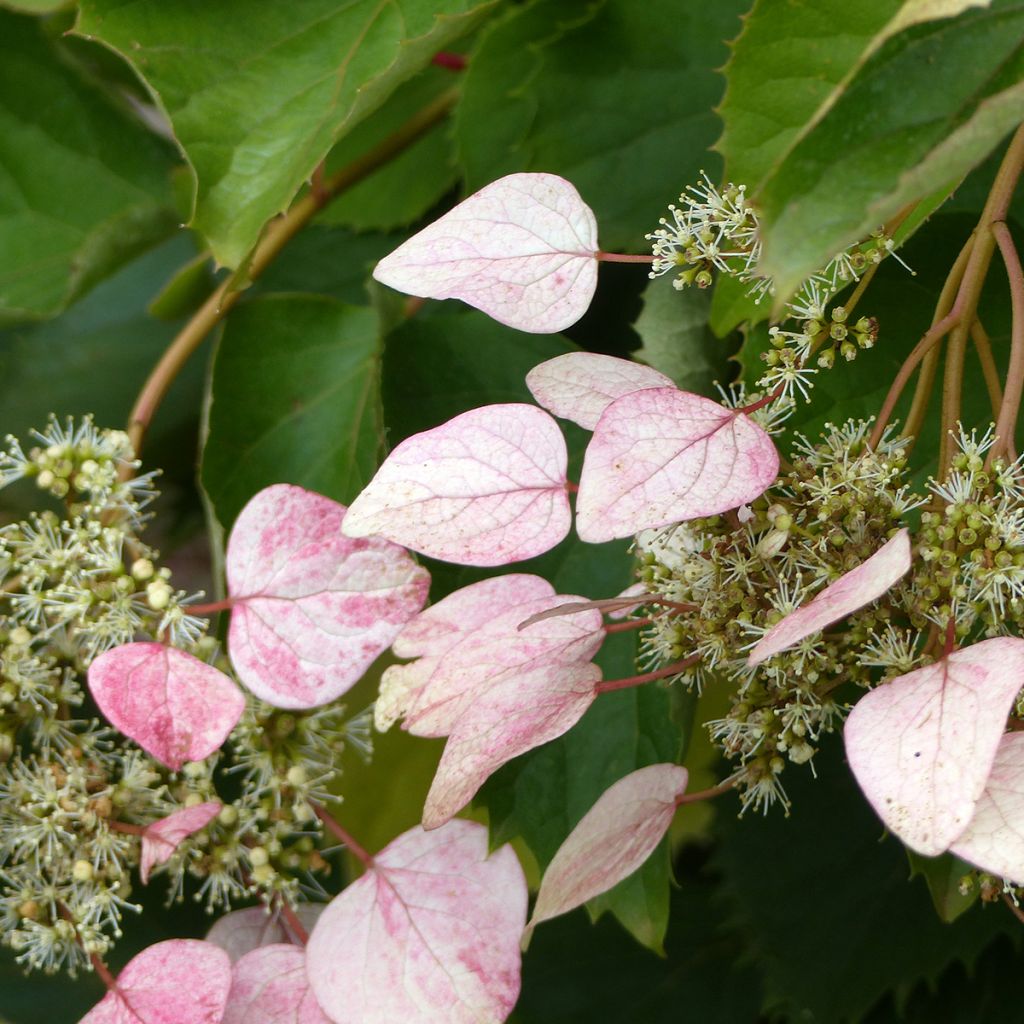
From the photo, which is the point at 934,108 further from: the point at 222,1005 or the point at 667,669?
the point at 222,1005

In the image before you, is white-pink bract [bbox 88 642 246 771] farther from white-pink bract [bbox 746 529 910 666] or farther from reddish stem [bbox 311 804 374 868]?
white-pink bract [bbox 746 529 910 666]

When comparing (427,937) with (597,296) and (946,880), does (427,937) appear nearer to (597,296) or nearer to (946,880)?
(946,880)

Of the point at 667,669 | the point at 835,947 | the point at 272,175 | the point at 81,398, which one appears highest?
the point at 272,175

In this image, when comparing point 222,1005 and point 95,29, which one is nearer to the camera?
point 222,1005

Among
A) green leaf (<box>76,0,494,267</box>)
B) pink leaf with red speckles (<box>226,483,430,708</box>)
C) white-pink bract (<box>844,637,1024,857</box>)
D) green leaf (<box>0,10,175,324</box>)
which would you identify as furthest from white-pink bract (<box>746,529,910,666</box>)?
green leaf (<box>0,10,175,324</box>)

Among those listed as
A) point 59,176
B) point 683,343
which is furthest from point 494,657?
point 59,176

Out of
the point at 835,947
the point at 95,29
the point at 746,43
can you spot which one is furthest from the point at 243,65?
the point at 835,947

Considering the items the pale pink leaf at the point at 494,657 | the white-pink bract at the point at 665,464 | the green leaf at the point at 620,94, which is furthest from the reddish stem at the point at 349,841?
the green leaf at the point at 620,94
